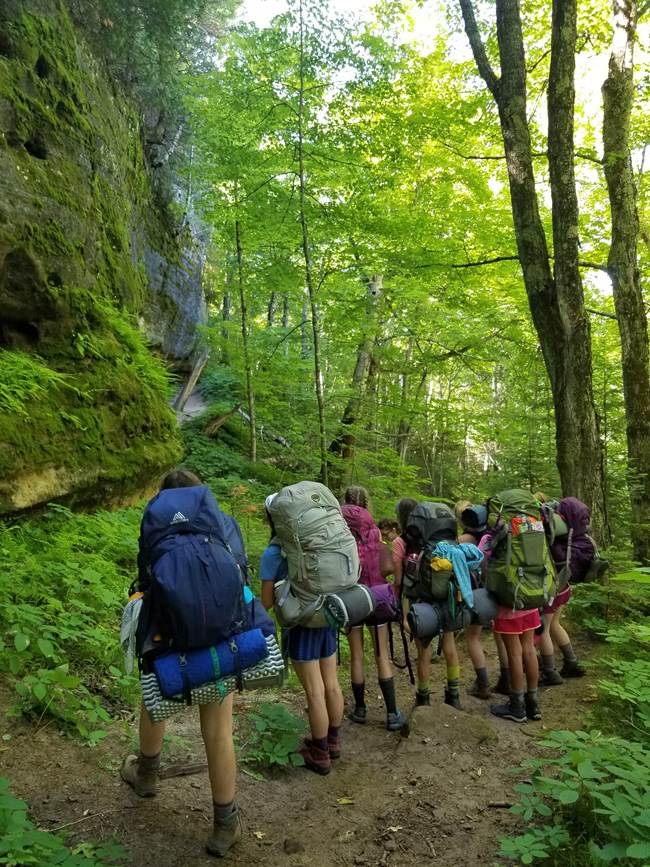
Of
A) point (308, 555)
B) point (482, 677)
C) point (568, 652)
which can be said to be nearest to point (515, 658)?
point (482, 677)

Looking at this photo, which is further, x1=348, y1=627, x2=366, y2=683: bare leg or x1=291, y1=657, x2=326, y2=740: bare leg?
x1=348, y1=627, x2=366, y2=683: bare leg

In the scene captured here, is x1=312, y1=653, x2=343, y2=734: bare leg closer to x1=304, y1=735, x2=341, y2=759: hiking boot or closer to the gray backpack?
x1=304, y1=735, x2=341, y2=759: hiking boot

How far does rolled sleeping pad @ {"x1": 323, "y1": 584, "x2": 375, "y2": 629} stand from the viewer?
11.0 feet

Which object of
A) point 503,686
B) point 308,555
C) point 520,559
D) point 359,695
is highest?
point 308,555

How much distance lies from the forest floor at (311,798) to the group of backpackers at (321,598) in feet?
0.58

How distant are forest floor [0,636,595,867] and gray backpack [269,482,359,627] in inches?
42.2

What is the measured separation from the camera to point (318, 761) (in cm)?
361

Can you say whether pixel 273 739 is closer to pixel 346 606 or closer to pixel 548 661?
pixel 346 606

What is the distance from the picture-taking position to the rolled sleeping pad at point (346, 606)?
3.37 m

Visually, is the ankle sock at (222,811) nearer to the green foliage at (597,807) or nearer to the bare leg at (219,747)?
the bare leg at (219,747)

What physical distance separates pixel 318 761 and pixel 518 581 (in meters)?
2.05

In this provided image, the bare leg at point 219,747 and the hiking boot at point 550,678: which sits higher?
the bare leg at point 219,747

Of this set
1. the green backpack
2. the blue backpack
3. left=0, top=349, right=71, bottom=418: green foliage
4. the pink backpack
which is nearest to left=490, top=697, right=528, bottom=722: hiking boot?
the green backpack

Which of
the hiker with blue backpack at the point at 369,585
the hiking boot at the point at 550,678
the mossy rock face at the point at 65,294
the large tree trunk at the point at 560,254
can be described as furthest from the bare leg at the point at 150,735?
the large tree trunk at the point at 560,254
